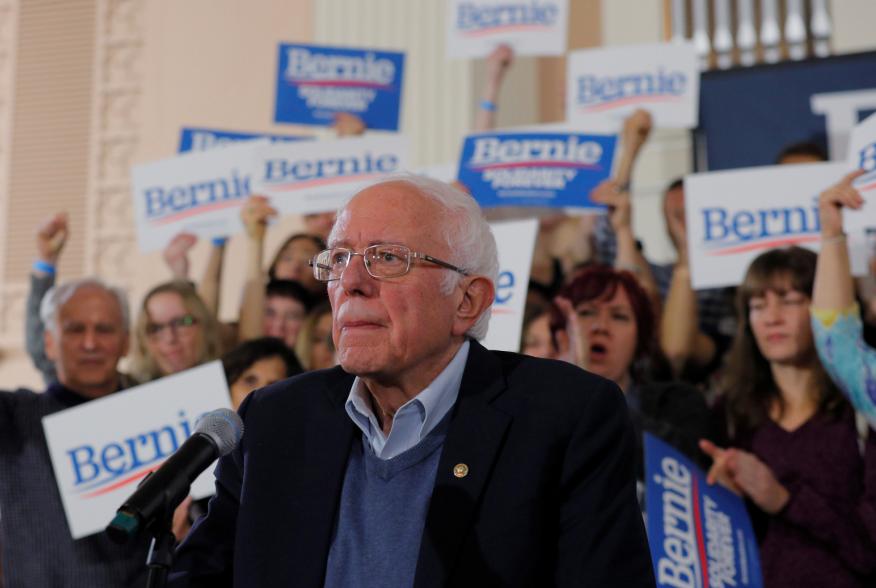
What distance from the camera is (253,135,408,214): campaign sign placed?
423 cm

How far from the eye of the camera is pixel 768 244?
3.50 m

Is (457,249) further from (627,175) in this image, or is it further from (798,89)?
(798,89)

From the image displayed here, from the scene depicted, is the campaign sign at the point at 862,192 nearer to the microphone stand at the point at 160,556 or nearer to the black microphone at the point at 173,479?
the black microphone at the point at 173,479

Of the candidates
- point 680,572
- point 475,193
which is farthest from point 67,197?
point 680,572

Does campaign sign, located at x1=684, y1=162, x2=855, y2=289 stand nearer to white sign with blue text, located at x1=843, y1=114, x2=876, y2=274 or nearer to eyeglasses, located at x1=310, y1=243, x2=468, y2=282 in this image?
white sign with blue text, located at x1=843, y1=114, x2=876, y2=274

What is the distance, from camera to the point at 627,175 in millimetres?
4020

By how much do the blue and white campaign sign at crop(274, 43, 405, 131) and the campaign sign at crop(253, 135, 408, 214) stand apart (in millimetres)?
371

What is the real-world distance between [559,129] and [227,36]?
12.4ft

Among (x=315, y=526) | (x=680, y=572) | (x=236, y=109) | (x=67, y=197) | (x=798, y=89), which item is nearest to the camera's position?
(x=315, y=526)

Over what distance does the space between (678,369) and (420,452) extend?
2092 millimetres

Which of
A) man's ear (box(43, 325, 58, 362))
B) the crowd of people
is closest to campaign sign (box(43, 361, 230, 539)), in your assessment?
the crowd of people

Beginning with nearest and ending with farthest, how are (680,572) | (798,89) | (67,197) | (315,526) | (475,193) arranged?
(315,526), (680,572), (475,193), (798,89), (67,197)

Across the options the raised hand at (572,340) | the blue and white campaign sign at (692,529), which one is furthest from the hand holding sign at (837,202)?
the blue and white campaign sign at (692,529)

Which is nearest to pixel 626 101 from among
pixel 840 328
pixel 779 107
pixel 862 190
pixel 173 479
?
pixel 779 107
